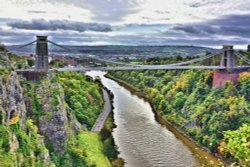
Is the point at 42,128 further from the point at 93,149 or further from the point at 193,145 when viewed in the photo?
the point at 193,145

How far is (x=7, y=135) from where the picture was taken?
16734 millimetres

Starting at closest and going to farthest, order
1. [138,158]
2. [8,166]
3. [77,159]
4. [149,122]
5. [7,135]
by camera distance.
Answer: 1. [8,166]
2. [7,135]
3. [77,159]
4. [138,158]
5. [149,122]

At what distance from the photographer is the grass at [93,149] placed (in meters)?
24.2

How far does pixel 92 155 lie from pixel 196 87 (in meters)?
19.0

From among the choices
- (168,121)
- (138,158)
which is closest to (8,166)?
(138,158)

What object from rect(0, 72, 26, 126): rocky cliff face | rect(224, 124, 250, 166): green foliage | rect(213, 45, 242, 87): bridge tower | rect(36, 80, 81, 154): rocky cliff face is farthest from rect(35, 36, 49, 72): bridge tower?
rect(224, 124, 250, 166): green foliage

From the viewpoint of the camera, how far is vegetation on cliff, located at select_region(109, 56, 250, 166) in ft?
102

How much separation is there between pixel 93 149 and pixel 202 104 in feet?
45.3

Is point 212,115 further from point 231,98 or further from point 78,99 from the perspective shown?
point 78,99

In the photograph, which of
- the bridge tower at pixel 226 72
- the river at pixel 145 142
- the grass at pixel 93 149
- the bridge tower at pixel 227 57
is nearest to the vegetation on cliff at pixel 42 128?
the grass at pixel 93 149

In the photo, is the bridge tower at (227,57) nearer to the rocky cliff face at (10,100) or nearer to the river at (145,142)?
the river at (145,142)

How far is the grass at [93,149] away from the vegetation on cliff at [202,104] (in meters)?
7.15

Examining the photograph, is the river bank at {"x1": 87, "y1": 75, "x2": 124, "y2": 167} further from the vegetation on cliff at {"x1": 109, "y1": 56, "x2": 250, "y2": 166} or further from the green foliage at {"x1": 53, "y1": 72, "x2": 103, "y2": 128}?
the vegetation on cliff at {"x1": 109, "y1": 56, "x2": 250, "y2": 166}

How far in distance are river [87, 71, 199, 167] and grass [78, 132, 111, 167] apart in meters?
1.65
